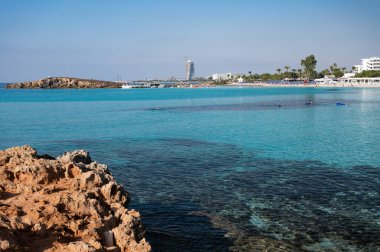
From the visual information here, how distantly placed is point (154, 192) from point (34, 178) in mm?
10372

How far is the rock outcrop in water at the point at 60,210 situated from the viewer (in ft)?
34.9

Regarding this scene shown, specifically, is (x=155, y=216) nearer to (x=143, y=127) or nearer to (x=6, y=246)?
(x=6, y=246)

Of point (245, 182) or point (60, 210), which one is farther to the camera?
point (245, 182)

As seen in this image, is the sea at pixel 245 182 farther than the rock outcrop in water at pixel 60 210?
Yes

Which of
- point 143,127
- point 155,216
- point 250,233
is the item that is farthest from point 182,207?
point 143,127

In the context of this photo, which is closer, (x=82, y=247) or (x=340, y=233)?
(x=82, y=247)

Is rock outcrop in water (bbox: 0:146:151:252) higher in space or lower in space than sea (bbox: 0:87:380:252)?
higher

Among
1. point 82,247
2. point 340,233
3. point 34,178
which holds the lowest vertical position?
point 340,233

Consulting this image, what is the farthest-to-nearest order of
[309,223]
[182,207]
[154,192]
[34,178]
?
[154,192] < [182,207] < [309,223] < [34,178]

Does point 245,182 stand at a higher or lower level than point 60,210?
lower

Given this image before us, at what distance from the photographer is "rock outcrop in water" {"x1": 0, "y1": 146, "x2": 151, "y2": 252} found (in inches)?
419

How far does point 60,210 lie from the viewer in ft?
40.2

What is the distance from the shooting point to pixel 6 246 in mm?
9445

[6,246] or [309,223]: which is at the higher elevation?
[6,246]
